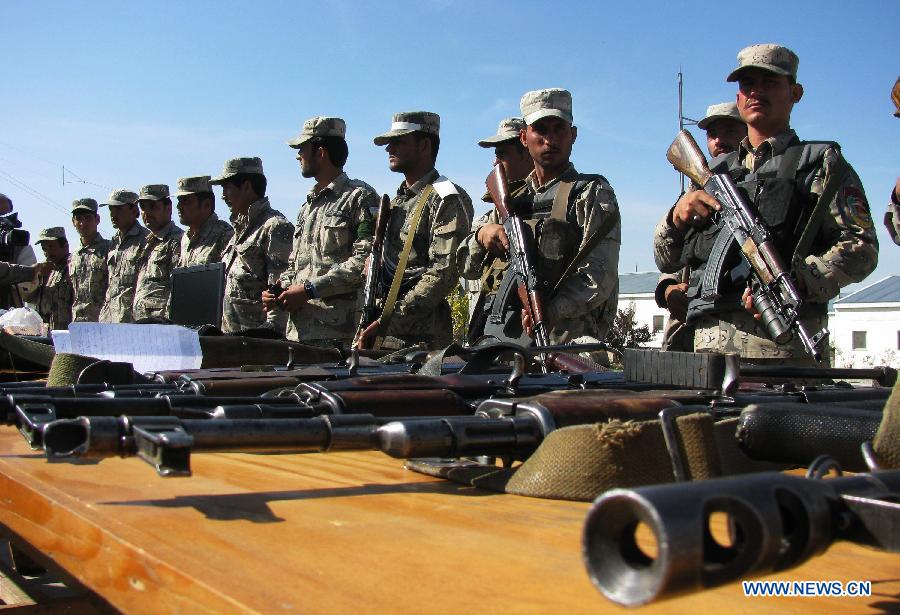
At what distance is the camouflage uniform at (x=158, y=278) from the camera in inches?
374

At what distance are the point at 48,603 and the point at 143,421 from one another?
60cm

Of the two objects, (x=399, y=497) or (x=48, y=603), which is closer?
(x=399, y=497)

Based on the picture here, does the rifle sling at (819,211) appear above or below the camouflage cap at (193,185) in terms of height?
below

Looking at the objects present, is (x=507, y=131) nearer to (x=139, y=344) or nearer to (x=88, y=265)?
(x=139, y=344)

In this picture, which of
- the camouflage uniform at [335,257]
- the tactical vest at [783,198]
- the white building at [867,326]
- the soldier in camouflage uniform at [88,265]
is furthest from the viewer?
the white building at [867,326]

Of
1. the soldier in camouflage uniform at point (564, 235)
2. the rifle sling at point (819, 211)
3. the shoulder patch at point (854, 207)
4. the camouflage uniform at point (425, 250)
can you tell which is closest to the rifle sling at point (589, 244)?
the soldier in camouflage uniform at point (564, 235)

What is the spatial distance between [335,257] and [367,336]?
0.97 metres

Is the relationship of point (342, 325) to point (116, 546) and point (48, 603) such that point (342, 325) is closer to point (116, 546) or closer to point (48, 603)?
point (48, 603)

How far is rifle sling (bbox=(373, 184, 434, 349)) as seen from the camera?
5559 millimetres

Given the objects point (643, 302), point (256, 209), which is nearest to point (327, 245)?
point (256, 209)

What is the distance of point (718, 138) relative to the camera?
18.2 ft

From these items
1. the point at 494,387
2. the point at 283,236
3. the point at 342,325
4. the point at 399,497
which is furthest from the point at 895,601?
the point at 283,236

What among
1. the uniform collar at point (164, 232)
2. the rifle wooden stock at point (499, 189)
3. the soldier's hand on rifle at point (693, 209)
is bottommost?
the soldier's hand on rifle at point (693, 209)

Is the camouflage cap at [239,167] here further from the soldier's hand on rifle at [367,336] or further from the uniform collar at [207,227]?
the soldier's hand on rifle at [367,336]
